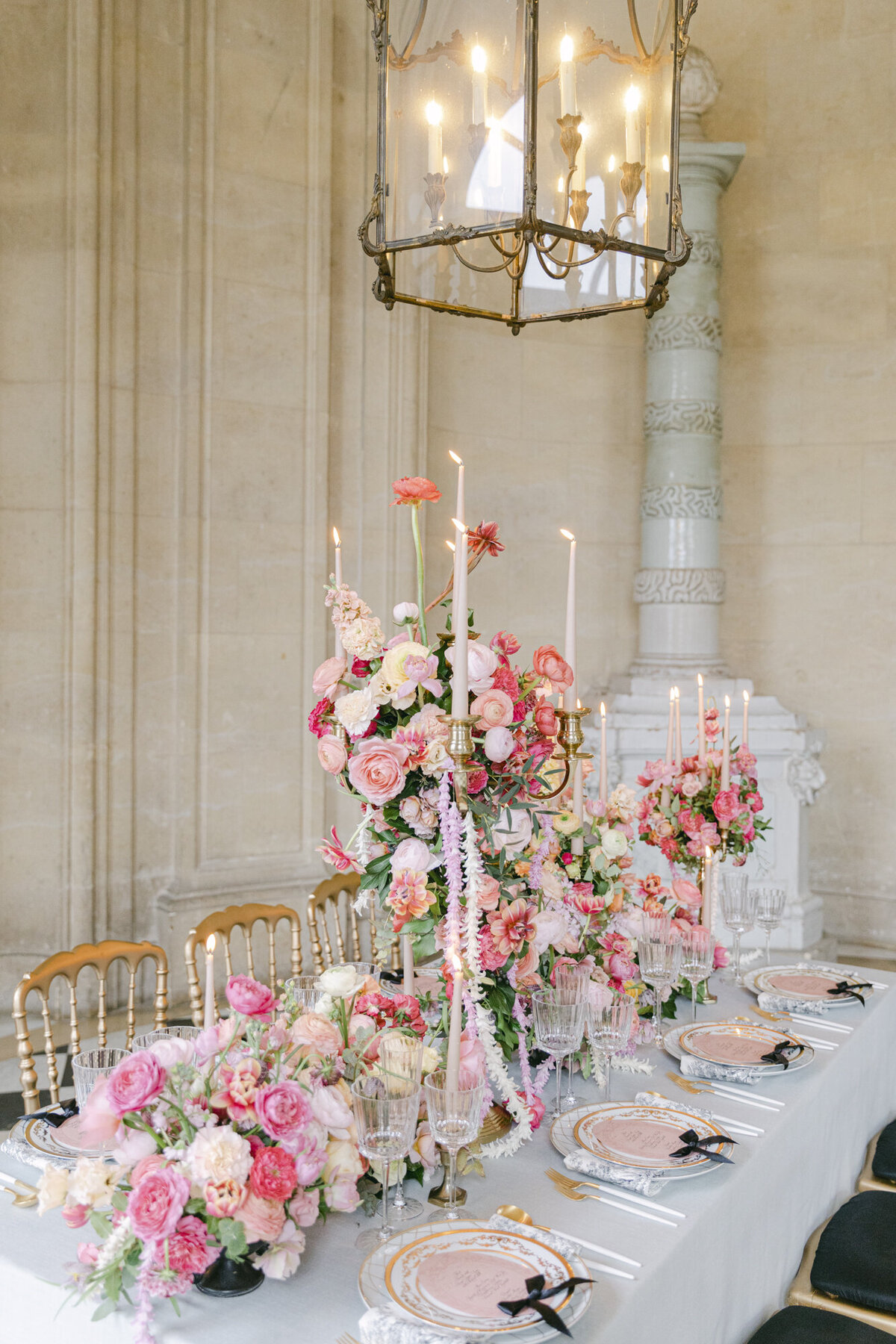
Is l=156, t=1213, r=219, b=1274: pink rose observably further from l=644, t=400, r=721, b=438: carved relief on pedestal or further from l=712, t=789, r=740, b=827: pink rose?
l=644, t=400, r=721, b=438: carved relief on pedestal

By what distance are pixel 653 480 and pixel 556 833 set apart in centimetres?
393

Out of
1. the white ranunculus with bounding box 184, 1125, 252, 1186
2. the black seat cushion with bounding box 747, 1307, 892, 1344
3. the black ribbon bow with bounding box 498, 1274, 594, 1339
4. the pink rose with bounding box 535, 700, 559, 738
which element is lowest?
the black seat cushion with bounding box 747, 1307, 892, 1344

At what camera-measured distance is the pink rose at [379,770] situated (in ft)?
5.92

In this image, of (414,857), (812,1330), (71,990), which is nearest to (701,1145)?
(812,1330)

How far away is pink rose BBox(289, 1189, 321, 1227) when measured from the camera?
1.48 metres

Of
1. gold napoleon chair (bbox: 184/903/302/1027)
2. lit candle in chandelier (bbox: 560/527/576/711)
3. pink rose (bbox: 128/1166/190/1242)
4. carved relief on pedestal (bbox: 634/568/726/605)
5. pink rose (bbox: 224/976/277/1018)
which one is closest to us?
pink rose (bbox: 128/1166/190/1242)

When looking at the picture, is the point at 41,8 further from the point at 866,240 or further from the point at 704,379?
the point at 866,240

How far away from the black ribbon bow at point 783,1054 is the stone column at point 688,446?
3.49 m

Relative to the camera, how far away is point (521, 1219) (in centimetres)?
165

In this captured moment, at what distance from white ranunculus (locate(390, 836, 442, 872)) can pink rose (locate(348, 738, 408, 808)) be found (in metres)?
0.08

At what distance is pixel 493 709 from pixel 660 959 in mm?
831

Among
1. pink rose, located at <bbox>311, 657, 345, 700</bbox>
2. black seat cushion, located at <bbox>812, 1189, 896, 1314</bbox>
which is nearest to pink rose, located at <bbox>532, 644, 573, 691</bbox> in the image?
pink rose, located at <bbox>311, 657, 345, 700</bbox>

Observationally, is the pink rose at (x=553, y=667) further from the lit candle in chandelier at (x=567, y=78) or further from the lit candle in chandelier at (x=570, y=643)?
the lit candle in chandelier at (x=567, y=78)

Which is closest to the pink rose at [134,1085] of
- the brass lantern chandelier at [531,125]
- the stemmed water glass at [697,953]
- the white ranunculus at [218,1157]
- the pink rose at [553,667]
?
the white ranunculus at [218,1157]
